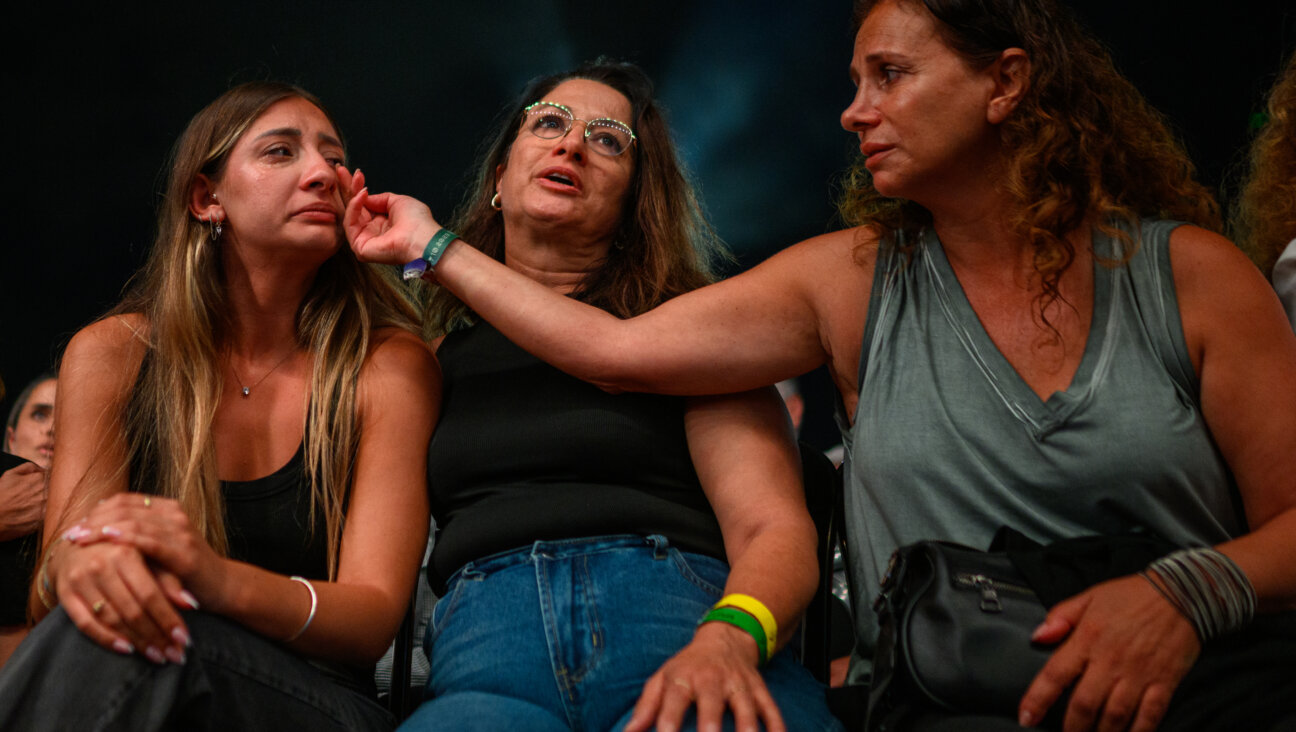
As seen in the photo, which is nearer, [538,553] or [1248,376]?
[1248,376]

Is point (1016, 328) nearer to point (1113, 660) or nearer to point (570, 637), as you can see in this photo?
point (1113, 660)

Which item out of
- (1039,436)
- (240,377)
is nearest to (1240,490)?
(1039,436)

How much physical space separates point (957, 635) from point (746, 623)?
28 cm

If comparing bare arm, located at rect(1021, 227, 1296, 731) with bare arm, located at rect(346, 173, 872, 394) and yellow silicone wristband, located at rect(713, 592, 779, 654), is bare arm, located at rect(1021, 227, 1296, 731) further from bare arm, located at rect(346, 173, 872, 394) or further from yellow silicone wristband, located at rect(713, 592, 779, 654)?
bare arm, located at rect(346, 173, 872, 394)

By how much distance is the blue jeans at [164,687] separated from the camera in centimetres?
115

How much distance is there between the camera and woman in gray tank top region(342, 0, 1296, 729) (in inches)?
51.5

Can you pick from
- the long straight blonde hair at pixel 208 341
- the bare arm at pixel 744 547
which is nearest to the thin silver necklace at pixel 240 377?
the long straight blonde hair at pixel 208 341

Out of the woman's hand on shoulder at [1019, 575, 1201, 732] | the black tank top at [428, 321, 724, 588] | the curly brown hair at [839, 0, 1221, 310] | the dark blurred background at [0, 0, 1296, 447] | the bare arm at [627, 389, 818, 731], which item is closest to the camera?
the woman's hand on shoulder at [1019, 575, 1201, 732]

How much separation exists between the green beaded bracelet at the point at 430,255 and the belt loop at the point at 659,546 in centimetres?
55

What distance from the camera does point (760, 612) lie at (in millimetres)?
1326

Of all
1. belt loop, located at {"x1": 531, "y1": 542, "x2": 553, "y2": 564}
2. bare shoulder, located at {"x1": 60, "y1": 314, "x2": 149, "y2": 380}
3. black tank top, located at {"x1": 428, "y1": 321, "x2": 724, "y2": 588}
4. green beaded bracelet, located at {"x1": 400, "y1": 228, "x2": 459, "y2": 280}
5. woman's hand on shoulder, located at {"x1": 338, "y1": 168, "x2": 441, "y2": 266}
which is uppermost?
woman's hand on shoulder, located at {"x1": 338, "y1": 168, "x2": 441, "y2": 266}

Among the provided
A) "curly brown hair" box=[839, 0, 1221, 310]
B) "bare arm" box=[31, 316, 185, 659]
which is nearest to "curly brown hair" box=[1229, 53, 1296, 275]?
"curly brown hair" box=[839, 0, 1221, 310]

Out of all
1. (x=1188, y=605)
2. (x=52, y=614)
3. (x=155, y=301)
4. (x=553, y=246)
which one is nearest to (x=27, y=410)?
(x=155, y=301)

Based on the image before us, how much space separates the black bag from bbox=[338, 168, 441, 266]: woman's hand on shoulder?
93cm
